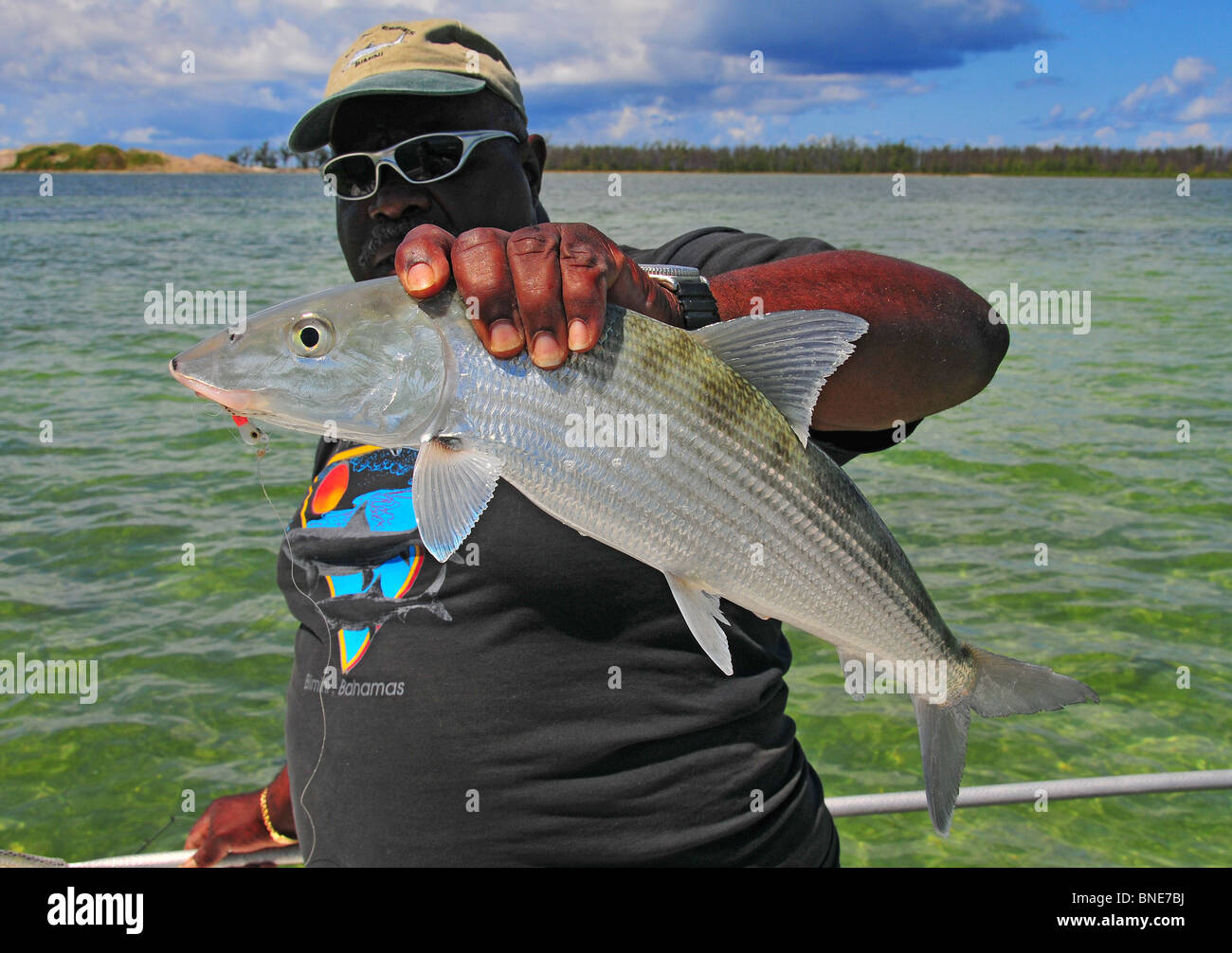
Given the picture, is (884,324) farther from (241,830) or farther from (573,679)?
(241,830)

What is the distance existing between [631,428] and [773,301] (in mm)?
610

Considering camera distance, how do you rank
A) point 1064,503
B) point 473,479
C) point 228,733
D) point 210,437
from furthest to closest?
1. point 210,437
2. point 1064,503
3. point 228,733
4. point 473,479

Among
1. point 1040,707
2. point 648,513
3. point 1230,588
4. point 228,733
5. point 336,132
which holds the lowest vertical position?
point 228,733

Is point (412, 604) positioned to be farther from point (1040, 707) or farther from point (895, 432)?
point (1040, 707)

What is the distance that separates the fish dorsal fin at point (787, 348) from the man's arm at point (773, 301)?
6.7 inches

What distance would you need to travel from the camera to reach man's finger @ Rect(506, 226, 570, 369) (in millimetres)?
1749

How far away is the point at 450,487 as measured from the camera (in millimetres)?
1852

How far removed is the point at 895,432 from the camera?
8.29 ft

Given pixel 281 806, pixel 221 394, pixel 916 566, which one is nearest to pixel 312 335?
pixel 221 394

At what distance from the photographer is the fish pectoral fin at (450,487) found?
1839 millimetres
